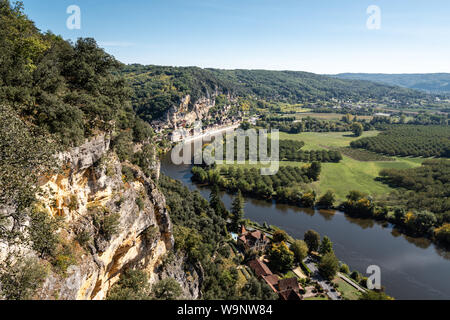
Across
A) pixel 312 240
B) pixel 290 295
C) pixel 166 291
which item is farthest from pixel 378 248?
pixel 166 291

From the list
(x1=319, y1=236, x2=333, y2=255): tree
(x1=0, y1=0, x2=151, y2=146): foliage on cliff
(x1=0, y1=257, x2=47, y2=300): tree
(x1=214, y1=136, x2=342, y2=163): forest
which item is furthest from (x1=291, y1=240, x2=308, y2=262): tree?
(x1=214, y1=136, x2=342, y2=163): forest

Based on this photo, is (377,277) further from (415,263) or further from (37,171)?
(37,171)

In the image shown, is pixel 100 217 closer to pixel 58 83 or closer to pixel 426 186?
pixel 58 83

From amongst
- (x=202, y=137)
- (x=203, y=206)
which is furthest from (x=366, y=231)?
(x=202, y=137)

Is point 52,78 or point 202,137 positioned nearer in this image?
point 52,78

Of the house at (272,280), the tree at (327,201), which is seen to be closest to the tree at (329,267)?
the house at (272,280)

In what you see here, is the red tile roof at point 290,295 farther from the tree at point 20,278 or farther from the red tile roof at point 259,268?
the tree at point 20,278
